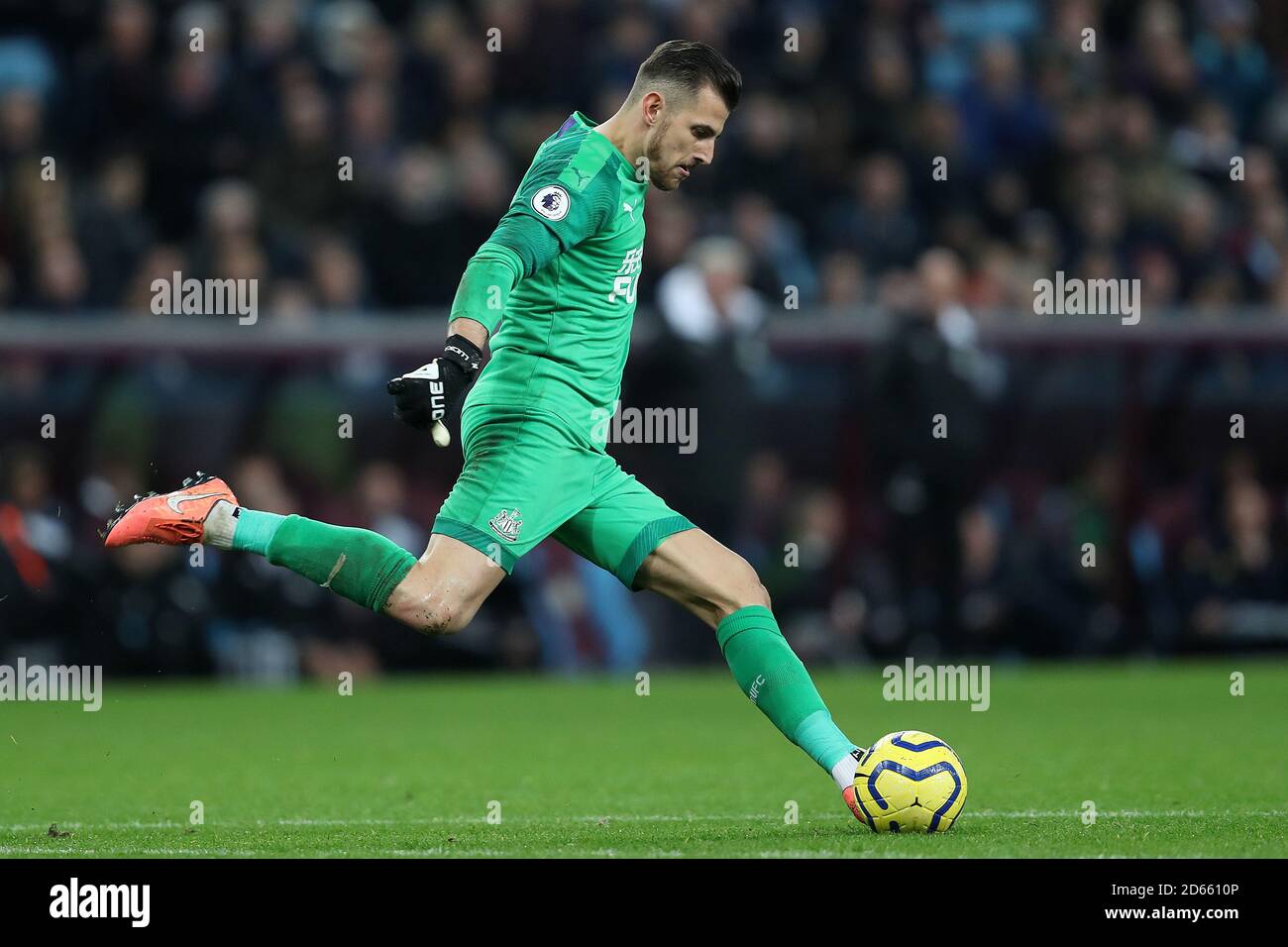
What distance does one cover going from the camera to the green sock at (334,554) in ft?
20.6

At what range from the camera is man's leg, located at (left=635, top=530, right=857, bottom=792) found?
6441 mm

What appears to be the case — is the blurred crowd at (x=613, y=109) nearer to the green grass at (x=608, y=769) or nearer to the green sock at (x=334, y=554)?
the green grass at (x=608, y=769)

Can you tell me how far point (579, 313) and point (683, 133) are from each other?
0.65 metres

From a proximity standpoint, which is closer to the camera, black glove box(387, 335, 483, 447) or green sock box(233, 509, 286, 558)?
black glove box(387, 335, 483, 447)

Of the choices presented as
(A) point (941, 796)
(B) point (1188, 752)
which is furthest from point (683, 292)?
(A) point (941, 796)

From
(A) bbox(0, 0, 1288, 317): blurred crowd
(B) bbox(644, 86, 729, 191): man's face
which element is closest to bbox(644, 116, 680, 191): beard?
(B) bbox(644, 86, 729, 191): man's face

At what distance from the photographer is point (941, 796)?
6.21 m

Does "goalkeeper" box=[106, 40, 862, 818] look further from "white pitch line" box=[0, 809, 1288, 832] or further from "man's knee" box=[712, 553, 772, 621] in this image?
"white pitch line" box=[0, 809, 1288, 832]

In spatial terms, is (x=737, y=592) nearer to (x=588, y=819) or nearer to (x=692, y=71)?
(x=588, y=819)

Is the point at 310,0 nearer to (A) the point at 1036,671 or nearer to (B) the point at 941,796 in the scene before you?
(A) the point at 1036,671

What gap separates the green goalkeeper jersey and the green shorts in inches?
2.5

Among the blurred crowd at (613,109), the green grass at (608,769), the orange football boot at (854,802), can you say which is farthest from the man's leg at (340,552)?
the blurred crowd at (613,109)

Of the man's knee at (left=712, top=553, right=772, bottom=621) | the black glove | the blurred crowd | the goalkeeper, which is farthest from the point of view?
the blurred crowd
